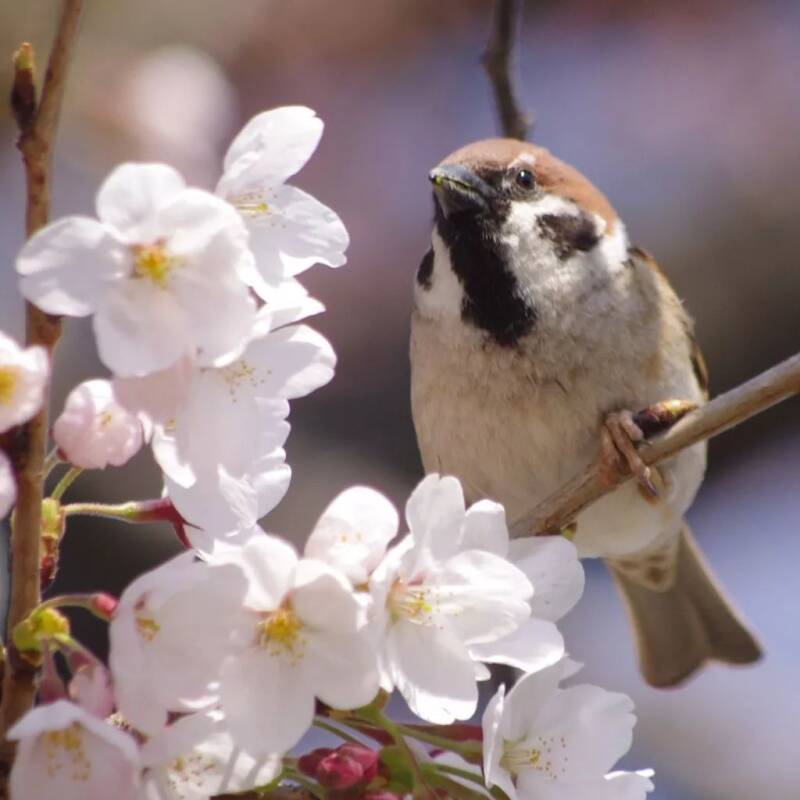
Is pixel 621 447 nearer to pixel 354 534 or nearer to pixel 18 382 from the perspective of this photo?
pixel 354 534

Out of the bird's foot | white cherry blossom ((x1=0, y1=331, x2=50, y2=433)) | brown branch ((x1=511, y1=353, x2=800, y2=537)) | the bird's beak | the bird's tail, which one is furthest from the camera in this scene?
the bird's tail

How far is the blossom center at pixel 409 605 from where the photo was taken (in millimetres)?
1211

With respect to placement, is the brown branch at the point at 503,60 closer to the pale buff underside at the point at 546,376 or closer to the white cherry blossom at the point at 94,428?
the pale buff underside at the point at 546,376

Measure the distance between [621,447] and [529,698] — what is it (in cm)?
102

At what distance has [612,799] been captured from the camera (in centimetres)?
134

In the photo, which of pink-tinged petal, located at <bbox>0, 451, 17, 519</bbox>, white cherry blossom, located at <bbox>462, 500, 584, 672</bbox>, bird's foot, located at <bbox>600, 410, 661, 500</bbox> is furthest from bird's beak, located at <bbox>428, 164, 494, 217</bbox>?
pink-tinged petal, located at <bbox>0, 451, 17, 519</bbox>

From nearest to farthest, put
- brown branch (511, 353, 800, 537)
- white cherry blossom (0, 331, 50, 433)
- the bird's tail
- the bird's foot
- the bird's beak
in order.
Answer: white cherry blossom (0, 331, 50, 433), brown branch (511, 353, 800, 537), the bird's foot, the bird's beak, the bird's tail

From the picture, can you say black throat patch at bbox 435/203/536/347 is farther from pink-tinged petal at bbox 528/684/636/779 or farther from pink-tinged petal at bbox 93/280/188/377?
pink-tinged petal at bbox 93/280/188/377

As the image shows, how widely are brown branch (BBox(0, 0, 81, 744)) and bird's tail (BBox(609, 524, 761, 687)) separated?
253cm

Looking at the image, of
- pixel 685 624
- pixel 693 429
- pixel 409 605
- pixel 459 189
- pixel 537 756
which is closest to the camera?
pixel 409 605

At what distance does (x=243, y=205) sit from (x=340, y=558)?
313mm

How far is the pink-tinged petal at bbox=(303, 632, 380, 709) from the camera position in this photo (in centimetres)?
112

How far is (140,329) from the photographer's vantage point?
3.44 feet

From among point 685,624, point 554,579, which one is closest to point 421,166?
point 685,624
